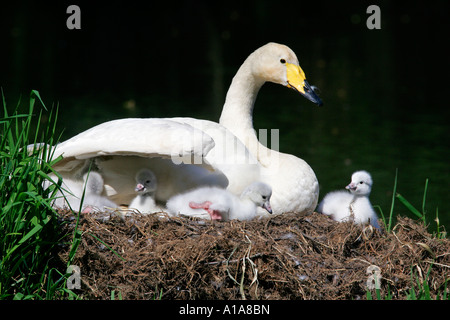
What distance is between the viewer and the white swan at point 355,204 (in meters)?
6.46

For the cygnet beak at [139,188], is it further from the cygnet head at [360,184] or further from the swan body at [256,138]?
the cygnet head at [360,184]

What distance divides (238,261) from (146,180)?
1.30 m

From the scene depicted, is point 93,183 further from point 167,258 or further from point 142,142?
point 167,258

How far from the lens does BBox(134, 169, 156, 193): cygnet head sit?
6.20 metres

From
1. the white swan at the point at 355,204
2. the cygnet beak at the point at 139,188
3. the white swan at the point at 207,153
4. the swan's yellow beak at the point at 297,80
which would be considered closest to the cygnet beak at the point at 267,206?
the white swan at the point at 207,153

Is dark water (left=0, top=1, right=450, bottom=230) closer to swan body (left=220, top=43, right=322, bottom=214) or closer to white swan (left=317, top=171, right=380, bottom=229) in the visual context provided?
white swan (left=317, top=171, right=380, bottom=229)

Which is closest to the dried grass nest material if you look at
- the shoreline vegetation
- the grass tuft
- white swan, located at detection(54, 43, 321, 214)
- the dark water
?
the shoreline vegetation

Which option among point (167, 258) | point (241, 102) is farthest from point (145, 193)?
point (241, 102)

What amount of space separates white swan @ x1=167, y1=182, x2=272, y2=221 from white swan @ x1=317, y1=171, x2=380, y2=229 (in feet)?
2.54

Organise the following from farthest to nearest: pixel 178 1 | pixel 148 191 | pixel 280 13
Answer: pixel 178 1
pixel 280 13
pixel 148 191

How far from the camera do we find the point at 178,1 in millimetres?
32500

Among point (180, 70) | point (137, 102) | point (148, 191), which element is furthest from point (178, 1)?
point (148, 191)

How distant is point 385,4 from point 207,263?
2843 cm
